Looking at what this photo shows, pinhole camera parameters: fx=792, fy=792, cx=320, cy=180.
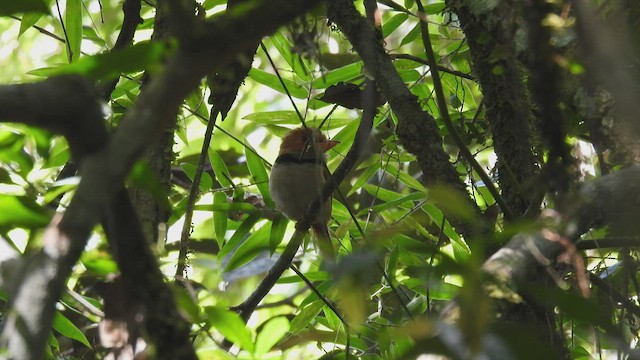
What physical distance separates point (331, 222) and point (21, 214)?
7.70 feet

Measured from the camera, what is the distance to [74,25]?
2.54 meters

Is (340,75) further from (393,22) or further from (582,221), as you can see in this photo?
(582,221)

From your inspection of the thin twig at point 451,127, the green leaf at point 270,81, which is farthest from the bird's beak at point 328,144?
the thin twig at point 451,127

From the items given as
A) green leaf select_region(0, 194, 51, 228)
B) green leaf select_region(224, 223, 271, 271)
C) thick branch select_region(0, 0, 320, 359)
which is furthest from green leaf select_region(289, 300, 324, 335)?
A: thick branch select_region(0, 0, 320, 359)

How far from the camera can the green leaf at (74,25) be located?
250 centimetres

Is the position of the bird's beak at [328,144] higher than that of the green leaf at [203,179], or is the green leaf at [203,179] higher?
the bird's beak at [328,144]

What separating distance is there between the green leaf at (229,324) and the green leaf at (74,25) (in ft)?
4.30

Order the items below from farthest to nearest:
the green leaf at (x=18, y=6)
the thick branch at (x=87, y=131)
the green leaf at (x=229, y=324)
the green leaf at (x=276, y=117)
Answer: the green leaf at (x=276, y=117) < the green leaf at (x=229, y=324) < the green leaf at (x=18, y=6) < the thick branch at (x=87, y=131)

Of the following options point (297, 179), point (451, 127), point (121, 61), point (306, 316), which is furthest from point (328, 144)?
point (121, 61)

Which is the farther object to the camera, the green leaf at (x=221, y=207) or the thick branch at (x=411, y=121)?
the green leaf at (x=221, y=207)

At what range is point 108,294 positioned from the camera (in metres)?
1.36

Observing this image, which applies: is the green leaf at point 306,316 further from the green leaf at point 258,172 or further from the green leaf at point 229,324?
the green leaf at point 229,324

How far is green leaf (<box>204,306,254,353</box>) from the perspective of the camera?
4.39 ft

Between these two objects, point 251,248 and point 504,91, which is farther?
point 251,248
